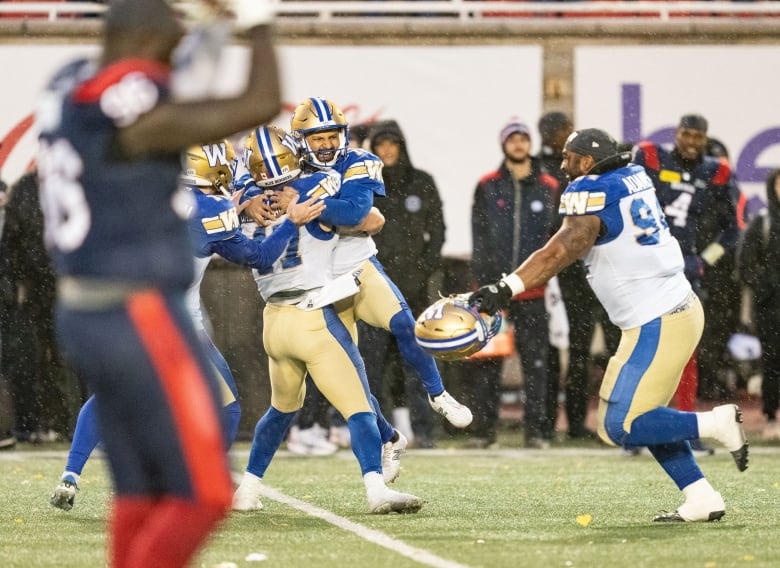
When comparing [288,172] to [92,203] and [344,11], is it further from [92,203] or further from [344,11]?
[344,11]

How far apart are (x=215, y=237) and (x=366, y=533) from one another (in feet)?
4.96

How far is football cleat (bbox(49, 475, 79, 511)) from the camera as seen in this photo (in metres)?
7.27

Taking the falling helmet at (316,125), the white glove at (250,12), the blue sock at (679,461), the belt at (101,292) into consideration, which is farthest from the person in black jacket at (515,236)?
the belt at (101,292)

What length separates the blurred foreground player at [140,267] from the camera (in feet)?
11.9

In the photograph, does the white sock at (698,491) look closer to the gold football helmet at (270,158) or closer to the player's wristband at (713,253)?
the gold football helmet at (270,158)

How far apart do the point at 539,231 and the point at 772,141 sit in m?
2.44

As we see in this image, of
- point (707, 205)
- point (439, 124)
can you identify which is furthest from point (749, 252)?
point (439, 124)

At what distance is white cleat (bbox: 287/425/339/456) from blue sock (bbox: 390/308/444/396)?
2.57 metres

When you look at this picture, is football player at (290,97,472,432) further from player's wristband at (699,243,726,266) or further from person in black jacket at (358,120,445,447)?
player's wristband at (699,243,726,266)

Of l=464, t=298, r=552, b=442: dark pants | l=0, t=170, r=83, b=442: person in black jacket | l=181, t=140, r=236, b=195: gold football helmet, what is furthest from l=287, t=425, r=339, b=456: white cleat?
l=181, t=140, r=236, b=195: gold football helmet

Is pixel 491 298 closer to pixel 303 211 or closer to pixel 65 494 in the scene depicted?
pixel 303 211

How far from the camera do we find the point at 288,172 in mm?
7504

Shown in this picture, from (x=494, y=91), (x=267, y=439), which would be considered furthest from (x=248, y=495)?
(x=494, y=91)

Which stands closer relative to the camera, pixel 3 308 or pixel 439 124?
pixel 3 308
